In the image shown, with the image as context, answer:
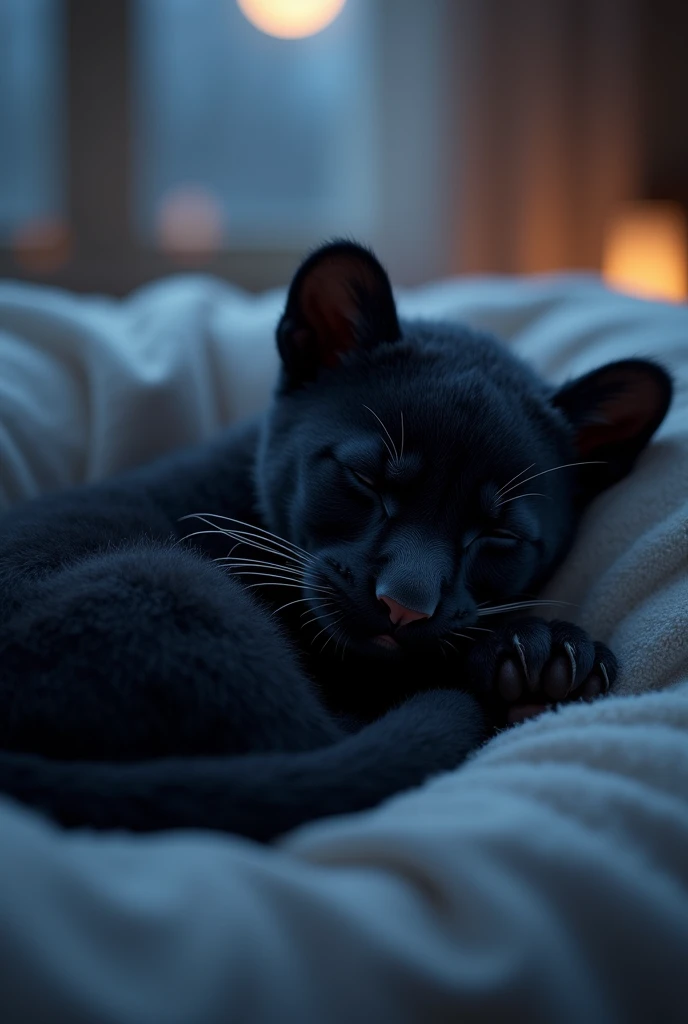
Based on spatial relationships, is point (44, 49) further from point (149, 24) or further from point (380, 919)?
point (380, 919)

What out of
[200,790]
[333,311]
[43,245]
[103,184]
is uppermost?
[103,184]

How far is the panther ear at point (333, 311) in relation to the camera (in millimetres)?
1178

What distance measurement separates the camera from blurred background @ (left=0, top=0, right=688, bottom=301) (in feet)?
11.9

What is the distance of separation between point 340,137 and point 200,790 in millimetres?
3829

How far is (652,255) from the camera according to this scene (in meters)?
3.51

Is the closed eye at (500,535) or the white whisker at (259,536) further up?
the closed eye at (500,535)

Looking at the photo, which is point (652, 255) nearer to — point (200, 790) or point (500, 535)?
point (500, 535)

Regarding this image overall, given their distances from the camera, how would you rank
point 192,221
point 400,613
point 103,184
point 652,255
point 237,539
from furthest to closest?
point 192,221
point 103,184
point 652,255
point 237,539
point 400,613

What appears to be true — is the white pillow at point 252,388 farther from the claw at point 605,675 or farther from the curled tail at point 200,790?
the curled tail at point 200,790

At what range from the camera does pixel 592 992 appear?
572 mm

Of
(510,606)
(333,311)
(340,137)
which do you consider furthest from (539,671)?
(340,137)

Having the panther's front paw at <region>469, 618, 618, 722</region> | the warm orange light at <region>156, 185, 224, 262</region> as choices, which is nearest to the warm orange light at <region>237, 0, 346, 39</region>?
the warm orange light at <region>156, 185, 224, 262</region>

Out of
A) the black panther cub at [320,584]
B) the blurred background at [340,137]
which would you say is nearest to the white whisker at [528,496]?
the black panther cub at [320,584]

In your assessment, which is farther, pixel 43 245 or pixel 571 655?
pixel 43 245
